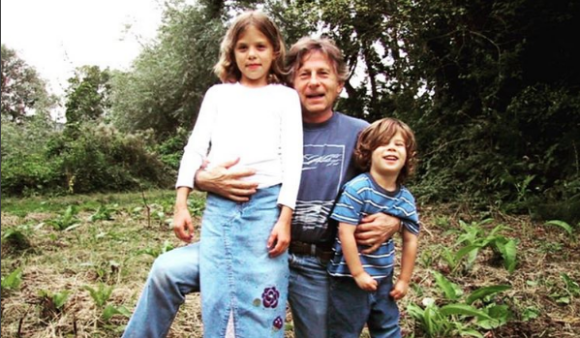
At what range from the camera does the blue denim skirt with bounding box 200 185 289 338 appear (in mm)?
1829

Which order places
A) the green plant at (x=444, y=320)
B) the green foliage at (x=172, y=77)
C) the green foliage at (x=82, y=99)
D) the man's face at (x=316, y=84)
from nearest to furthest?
the man's face at (x=316, y=84) < the green plant at (x=444, y=320) < the green foliage at (x=82, y=99) < the green foliage at (x=172, y=77)

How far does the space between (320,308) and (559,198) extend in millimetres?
5029

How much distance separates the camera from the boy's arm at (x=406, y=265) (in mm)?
2045

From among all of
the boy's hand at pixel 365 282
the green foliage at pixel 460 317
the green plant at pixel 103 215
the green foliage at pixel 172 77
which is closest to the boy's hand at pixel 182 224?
the boy's hand at pixel 365 282

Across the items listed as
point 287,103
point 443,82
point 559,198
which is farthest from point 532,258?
point 443,82

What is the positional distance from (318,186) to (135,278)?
218 cm

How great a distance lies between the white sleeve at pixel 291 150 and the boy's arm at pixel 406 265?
0.51 m

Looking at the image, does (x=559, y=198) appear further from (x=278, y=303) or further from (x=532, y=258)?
(x=278, y=303)

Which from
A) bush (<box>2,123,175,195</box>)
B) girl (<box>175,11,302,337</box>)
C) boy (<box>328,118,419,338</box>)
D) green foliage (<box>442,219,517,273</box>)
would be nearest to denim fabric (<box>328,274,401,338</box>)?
boy (<box>328,118,419,338</box>)

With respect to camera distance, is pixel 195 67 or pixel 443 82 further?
pixel 195 67

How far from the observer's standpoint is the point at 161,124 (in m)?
20.8

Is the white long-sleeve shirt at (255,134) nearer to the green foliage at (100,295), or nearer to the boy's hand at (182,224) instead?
the boy's hand at (182,224)

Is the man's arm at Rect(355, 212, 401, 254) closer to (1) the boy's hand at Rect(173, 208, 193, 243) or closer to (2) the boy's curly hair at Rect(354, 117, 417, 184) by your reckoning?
(2) the boy's curly hair at Rect(354, 117, 417, 184)

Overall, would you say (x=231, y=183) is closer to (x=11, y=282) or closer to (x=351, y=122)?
(x=351, y=122)
